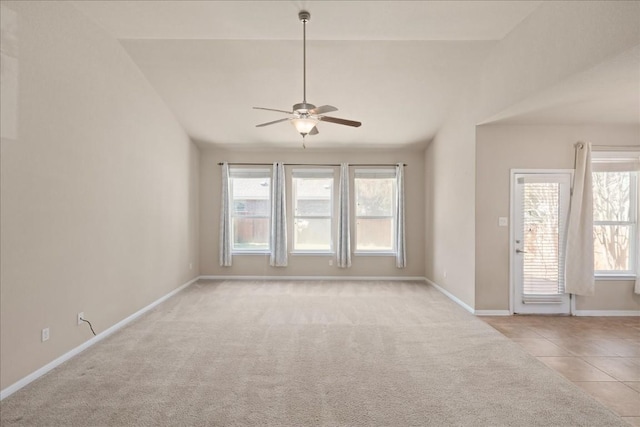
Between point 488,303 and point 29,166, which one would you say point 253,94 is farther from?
point 488,303

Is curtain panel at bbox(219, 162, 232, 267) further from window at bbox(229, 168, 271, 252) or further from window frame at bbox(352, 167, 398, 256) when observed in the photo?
window frame at bbox(352, 167, 398, 256)

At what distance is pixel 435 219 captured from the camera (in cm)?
668

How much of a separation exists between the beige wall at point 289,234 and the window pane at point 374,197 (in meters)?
0.34

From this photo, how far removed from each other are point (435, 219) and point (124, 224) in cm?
500

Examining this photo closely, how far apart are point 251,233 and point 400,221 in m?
2.97

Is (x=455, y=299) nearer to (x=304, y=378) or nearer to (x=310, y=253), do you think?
(x=310, y=253)

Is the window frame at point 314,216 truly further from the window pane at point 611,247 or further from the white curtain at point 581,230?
the window pane at point 611,247

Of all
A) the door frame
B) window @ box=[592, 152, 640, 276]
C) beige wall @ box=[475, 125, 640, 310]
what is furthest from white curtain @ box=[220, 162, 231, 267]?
window @ box=[592, 152, 640, 276]

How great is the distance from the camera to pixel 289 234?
24.1ft

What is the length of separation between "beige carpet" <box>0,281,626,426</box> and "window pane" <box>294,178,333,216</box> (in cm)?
287

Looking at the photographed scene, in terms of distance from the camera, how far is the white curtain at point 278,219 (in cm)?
715

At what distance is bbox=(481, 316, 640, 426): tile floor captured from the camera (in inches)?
110

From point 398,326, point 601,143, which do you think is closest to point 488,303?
point 398,326

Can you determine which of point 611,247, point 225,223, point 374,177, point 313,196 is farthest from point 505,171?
point 225,223
